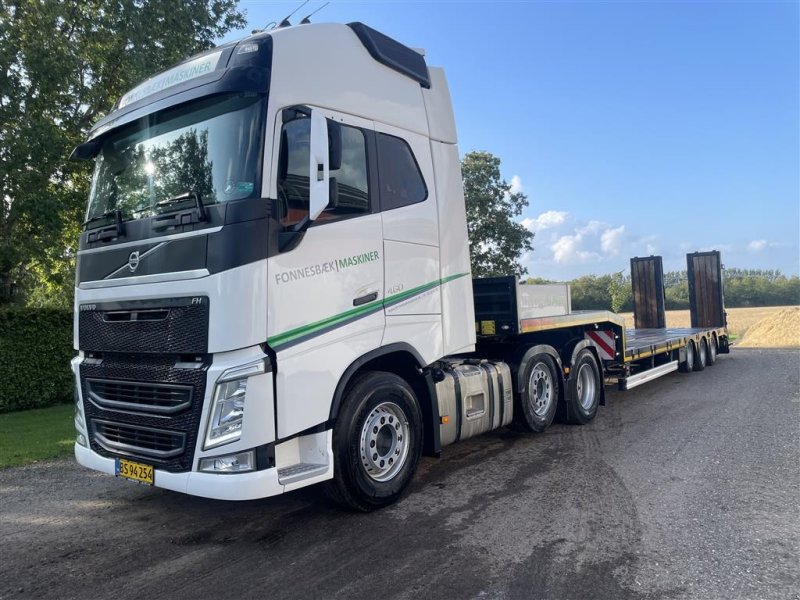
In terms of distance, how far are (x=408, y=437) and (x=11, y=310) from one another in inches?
415

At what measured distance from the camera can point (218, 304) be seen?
12.0 feet

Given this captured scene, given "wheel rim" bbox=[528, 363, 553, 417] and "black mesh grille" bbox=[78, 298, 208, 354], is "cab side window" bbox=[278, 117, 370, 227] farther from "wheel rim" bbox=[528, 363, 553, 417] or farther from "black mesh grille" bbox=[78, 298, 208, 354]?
"wheel rim" bbox=[528, 363, 553, 417]

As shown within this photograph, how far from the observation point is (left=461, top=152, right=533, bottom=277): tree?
26.8m

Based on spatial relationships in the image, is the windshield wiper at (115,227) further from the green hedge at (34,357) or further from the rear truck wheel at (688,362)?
the rear truck wheel at (688,362)

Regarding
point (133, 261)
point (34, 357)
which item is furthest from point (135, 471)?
point (34, 357)

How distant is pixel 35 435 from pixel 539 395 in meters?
7.69

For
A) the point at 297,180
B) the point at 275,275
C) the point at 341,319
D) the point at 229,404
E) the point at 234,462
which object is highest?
the point at 297,180

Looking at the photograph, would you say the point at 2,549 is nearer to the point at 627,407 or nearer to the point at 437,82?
the point at 437,82

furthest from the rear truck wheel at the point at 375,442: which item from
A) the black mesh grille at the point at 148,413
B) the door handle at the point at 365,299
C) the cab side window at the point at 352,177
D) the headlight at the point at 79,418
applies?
the headlight at the point at 79,418

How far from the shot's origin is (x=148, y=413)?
4.02 meters

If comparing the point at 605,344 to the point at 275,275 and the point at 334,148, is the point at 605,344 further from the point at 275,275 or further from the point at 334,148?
the point at 275,275

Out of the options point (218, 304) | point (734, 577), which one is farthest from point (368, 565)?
point (734, 577)

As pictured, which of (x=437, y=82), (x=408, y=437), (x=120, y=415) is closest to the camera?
(x=120, y=415)

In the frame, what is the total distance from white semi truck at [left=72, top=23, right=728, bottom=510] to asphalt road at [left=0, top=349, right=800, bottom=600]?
1.70 feet
